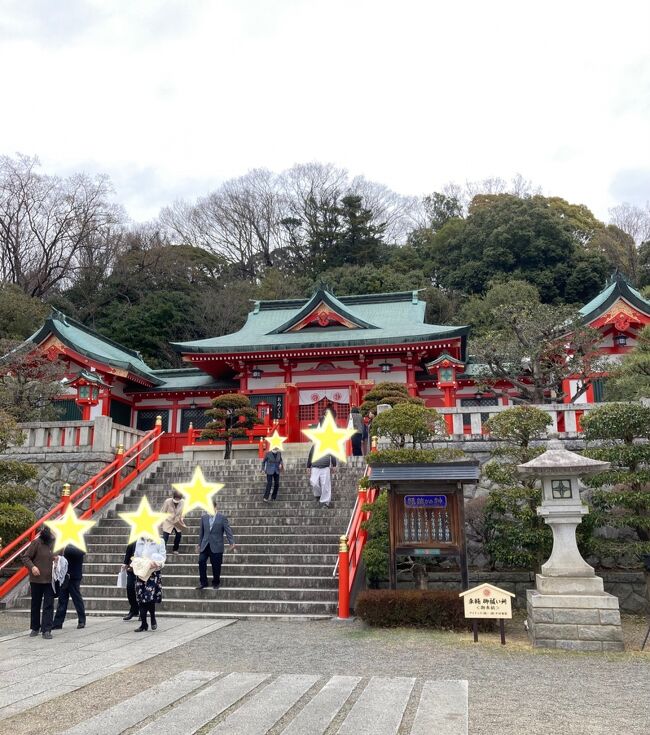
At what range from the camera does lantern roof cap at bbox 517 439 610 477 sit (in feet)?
26.5

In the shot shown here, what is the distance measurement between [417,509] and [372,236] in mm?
41818

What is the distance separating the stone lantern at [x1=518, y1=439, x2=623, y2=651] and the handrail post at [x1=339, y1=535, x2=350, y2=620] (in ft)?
8.91

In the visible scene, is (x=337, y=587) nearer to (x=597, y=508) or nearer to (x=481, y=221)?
(x=597, y=508)

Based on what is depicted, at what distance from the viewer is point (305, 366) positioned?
22953 mm


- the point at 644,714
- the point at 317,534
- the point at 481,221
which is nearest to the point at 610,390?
the point at 317,534

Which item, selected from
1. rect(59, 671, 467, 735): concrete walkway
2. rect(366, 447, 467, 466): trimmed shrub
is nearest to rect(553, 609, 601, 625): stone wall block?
rect(59, 671, 467, 735): concrete walkway

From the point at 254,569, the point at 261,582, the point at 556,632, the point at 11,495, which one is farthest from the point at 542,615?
the point at 11,495

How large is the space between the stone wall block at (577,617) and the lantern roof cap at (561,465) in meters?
1.79

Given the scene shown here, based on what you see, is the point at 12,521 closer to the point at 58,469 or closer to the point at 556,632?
the point at 58,469

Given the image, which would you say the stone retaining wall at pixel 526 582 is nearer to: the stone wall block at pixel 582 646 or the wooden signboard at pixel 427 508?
the wooden signboard at pixel 427 508

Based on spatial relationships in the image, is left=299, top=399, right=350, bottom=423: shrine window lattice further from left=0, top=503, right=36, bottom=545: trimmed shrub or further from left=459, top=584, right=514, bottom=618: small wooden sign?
left=459, top=584, right=514, bottom=618: small wooden sign

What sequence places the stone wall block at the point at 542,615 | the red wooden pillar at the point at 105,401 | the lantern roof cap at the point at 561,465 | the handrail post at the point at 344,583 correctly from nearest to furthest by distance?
the stone wall block at the point at 542,615 → the lantern roof cap at the point at 561,465 → the handrail post at the point at 344,583 → the red wooden pillar at the point at 105,401

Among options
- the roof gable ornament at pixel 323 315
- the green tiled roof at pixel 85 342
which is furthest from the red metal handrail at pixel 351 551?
the green tiled roof at pixel 85 342

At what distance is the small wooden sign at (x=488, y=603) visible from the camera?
7.39 meters
